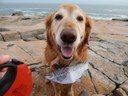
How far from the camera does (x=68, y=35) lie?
406cm

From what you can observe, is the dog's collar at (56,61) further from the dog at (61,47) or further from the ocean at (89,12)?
the ocean at (89,12)

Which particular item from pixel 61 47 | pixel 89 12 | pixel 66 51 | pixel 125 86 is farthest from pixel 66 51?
pixel 89 12

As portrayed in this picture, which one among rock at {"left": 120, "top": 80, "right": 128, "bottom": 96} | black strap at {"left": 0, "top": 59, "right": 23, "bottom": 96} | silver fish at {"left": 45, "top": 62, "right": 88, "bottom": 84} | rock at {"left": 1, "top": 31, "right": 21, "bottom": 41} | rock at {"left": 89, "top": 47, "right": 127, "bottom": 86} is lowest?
rock at {"left": 1, "top": 31, "right": 21, "bottom": 41}

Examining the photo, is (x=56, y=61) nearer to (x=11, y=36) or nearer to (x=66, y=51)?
(x=66, y=51)

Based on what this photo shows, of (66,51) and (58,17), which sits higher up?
(58,17)

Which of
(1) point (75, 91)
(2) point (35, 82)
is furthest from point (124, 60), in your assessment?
(2) point (35, 82)

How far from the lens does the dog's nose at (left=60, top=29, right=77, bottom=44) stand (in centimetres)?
404

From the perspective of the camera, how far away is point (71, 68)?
521 cm

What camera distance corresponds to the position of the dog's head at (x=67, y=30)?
4.18m

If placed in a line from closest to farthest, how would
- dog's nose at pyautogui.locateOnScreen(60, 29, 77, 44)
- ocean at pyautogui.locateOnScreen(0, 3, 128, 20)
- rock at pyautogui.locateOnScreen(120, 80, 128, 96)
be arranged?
1. dog's nose at pyautogui.locateOnScreen(60, 29, 77, 44)
2. rock at pyautogui.locateOnScreen(120, 80, 128, 96)
3. ocean at pyautogui.locateOnScreen(0, 3, 128, 20)

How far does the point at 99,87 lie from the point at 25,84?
12.1ft

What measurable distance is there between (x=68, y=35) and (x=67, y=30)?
0.26ft

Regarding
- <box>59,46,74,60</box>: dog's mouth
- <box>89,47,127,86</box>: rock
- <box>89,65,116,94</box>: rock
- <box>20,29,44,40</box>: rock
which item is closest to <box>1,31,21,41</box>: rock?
<box>20,29,44,40</box>: rock

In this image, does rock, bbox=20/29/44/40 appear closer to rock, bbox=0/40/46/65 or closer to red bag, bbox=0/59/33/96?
rock, bbox=0/40/46/65
